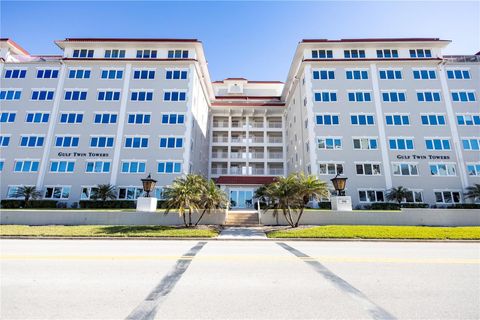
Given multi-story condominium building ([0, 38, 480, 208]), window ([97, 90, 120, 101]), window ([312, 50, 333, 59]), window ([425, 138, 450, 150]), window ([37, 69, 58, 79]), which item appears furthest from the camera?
window ([312, 50, 333, 59])

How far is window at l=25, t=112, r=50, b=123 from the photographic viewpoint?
30156 mm

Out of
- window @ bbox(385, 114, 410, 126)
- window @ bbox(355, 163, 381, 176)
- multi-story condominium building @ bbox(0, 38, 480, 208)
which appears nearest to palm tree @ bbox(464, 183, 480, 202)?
multi-story condominium building @ bbox(0, 38, 480, 208)

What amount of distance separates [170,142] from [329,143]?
A: 798 inches

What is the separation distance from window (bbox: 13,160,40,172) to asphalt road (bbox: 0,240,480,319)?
87.3ft

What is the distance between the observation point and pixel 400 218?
19.0m

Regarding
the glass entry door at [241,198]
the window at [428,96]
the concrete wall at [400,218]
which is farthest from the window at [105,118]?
the window at [428,96]

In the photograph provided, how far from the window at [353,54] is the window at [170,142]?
2545cm

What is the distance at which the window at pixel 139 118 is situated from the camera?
30609 millimetres

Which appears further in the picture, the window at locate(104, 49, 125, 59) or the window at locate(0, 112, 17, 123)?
the window at locate(104, 49, 125, 59)

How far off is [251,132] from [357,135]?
20.1m

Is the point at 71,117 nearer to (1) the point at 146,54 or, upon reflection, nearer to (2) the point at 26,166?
(2) the point at 26,166

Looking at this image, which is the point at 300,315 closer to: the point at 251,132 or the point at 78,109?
the point at 78,109

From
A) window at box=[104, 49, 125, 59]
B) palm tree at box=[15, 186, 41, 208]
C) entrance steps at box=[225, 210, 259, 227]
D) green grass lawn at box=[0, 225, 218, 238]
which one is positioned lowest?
green grass lawn at box=[0, 225, 218, 238]

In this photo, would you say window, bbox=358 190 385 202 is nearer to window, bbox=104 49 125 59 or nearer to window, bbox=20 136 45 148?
window, bbox=104 49 125 59
